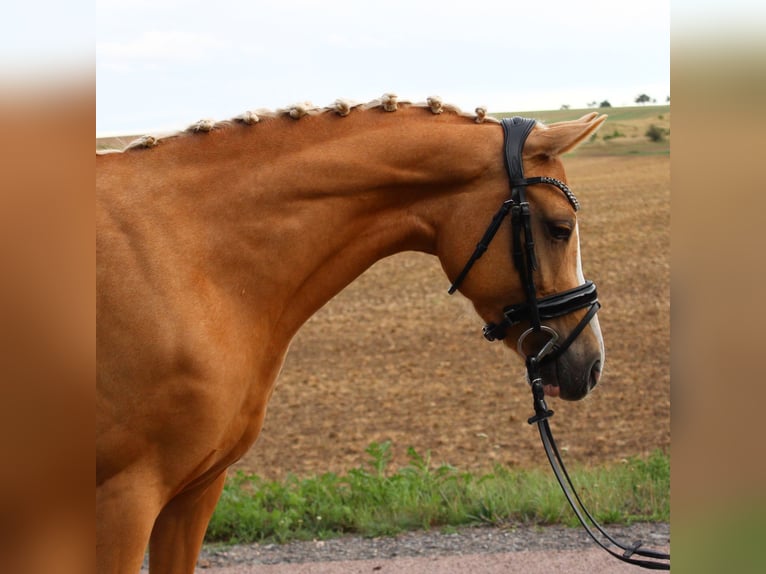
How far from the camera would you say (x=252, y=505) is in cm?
548

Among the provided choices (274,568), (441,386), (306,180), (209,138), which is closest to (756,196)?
(306,180)

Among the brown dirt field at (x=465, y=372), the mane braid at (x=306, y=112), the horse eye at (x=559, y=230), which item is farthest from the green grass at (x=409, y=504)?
the mane braid at (x=306, y=112)

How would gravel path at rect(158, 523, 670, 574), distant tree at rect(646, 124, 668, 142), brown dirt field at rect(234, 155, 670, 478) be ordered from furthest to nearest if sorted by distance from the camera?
brown dirt field at rect(234, 155, 670, 478)
distant tree at rect(646, 124, 668, 142)
gravel path at rect(158, 523, 670, 574)

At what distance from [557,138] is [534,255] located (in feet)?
1.36

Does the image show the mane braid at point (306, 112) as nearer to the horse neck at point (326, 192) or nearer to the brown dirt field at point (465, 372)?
the horse neck at point (326, 192)

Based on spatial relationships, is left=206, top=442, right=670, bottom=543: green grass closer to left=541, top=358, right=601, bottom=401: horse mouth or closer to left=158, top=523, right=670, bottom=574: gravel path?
left=158, top=523, right=670, bottom=574: gravel path

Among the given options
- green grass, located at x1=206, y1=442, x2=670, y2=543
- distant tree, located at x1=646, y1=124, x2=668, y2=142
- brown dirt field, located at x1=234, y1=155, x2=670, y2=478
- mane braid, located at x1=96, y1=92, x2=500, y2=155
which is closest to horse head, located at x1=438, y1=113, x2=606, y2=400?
mane braid, located at x1=96, y1=92, x2=500, y2=155

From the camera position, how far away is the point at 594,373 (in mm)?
2930

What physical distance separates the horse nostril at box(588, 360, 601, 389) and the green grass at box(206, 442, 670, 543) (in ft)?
8.73

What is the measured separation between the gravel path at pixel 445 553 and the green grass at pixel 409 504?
11 centimetres

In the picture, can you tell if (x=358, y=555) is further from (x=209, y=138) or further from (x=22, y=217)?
(x=22, y=217)

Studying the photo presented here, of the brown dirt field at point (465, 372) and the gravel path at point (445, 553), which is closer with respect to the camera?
the gravel path at point (445, 553)

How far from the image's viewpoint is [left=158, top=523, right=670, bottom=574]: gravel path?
15.6 feet

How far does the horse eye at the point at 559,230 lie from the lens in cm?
279
